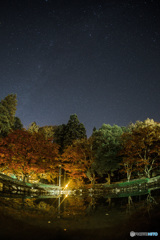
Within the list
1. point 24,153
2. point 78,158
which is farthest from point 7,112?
point 78,158

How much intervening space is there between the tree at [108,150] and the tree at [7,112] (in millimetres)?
16959

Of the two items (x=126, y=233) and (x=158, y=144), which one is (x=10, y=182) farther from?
(x=158, y=144)

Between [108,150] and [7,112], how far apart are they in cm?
2104

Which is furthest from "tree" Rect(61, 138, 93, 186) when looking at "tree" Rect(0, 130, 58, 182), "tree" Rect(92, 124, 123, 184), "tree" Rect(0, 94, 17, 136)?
"tree" Rect(0, 94, 17, 136)

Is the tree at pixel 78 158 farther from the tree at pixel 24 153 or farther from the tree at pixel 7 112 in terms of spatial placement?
the tree at pixel 7 112

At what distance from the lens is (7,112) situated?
27.6 m

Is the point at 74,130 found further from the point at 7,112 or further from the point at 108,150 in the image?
the point at 7,112

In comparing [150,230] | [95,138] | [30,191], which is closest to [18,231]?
[150,230]

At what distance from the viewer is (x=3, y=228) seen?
3.21 metres

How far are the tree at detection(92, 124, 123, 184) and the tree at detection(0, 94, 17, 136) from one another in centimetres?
1696

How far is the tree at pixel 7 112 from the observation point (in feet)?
85.0

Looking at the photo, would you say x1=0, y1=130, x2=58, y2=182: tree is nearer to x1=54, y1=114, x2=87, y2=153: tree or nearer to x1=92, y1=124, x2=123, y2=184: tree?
x1=92, y1=124, x2=123, y2=184: tree

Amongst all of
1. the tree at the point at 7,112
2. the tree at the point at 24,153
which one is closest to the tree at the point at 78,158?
the tree at the point at 24,153

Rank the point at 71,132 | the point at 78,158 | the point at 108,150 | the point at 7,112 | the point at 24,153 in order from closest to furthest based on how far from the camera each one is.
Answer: the point at 24,153
the point at 108,150
the point at 78,158
the point at 7,112
the point at 71,132
